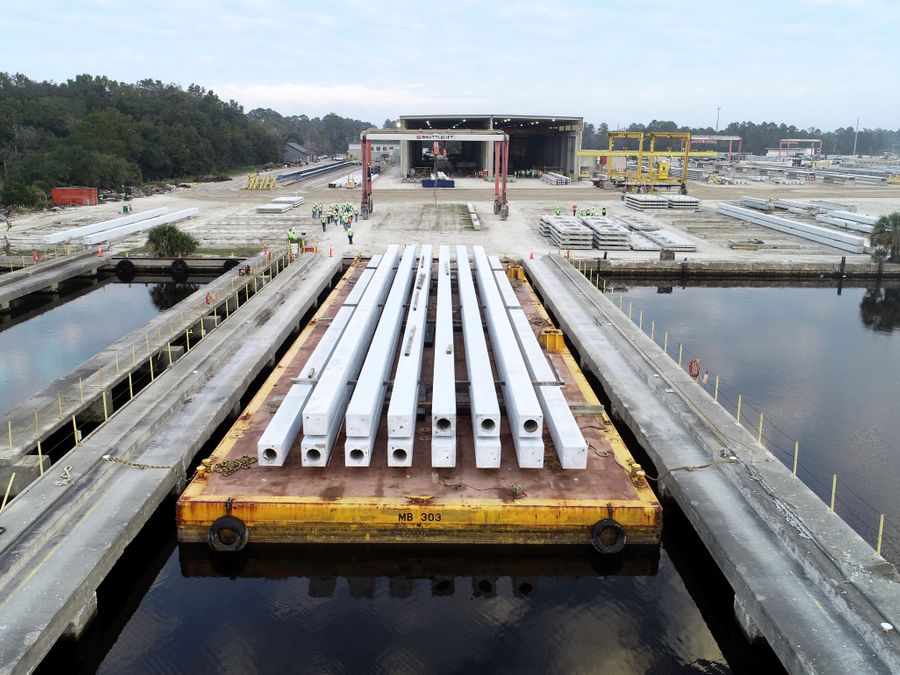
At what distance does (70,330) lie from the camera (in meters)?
24.5

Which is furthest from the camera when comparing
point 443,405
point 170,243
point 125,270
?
point 170,243

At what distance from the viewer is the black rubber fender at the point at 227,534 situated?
35.7 ft

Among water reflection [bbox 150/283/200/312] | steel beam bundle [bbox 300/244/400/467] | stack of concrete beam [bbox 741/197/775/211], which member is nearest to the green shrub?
water reflection [bbox 150/283/200/312]

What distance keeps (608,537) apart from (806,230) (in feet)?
119

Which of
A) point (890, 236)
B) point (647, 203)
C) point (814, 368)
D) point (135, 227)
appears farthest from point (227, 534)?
point (647, 203)

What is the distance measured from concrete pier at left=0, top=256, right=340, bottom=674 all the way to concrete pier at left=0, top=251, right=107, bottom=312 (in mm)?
12871

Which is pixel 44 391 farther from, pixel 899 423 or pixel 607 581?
pixel 899 423

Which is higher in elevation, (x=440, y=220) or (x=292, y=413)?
(x=440, y=220)

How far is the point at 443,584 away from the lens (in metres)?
11.0

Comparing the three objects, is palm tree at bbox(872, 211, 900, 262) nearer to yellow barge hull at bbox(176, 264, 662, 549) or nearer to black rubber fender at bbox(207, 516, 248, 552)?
yellow barge hull at bbox(176, 264, 662, 549)

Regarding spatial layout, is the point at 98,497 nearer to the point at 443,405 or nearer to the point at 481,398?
the point at 443,405

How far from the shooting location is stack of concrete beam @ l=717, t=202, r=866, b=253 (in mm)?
36281

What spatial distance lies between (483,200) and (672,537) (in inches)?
1937

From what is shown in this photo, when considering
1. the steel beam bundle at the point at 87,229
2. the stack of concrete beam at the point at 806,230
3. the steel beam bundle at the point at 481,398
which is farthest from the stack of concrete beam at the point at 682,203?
the steel beam bundle at the point at 481,398
